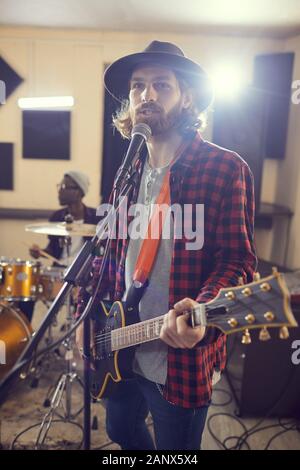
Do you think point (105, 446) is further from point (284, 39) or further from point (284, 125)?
point (284, 39)

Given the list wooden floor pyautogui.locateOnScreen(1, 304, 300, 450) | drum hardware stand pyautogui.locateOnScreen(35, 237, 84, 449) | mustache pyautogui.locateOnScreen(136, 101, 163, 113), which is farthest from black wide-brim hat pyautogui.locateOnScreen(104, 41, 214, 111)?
wooden floor pyautogui.locateOnScreen(1, 304, 300, 450)

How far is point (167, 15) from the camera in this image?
7.52 feet

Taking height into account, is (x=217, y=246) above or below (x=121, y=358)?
above

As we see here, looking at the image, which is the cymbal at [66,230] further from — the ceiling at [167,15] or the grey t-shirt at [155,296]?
the ceiling at [167,15]

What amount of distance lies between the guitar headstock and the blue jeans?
1.03 ft

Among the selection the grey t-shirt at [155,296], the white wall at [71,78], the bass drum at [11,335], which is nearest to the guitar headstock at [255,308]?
the grey t-shirt at [155,296]

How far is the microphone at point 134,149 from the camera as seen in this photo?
80 cm

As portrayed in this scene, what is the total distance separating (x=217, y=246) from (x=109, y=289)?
397 millimetres

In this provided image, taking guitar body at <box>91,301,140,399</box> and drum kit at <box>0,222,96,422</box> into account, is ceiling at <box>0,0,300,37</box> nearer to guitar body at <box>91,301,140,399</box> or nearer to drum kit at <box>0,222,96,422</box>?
drum kit at <box>0,222,96,422</box>

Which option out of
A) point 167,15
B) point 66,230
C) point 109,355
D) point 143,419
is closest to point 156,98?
point 109,355

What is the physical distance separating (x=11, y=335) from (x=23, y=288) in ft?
0.86

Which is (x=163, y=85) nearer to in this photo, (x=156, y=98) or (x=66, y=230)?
(x=156, y=98)

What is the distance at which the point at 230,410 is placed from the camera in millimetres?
1804

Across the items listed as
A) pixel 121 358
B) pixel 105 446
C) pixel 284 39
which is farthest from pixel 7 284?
pixel 284 39
